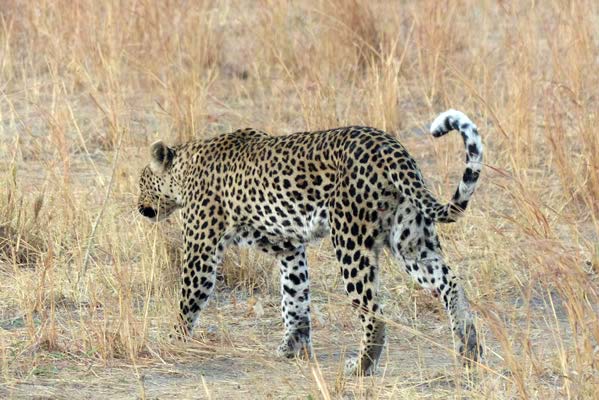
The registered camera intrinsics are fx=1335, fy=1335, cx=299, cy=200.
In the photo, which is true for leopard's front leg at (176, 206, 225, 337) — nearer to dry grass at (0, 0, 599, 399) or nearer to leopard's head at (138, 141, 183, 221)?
dry grass at (0, 0, 599, 399)

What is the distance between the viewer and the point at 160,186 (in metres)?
6.43

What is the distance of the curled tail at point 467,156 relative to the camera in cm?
496

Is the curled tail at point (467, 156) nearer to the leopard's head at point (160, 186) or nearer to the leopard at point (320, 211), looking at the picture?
the leopard at point (320, 211)

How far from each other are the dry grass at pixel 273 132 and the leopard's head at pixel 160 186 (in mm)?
184

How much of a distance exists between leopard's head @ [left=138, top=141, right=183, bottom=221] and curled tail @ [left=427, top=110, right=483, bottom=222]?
1.61m

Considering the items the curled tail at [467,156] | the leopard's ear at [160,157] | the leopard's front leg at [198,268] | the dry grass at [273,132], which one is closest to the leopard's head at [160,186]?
the leopard's ear at [160,157]

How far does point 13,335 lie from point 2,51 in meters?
4.99

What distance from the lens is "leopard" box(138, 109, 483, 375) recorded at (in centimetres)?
526

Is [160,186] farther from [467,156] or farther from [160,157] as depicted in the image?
[467,156]

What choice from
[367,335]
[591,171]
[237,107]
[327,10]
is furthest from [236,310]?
[327,10]

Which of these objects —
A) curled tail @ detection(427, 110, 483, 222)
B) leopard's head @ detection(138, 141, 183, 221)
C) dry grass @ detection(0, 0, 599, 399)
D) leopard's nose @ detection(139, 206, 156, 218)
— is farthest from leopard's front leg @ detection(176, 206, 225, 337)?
curled tail @ detection(427, 110, 483, 222)

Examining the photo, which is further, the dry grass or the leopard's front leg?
the leopard's front leg

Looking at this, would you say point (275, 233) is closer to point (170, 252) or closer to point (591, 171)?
point (170, 252)

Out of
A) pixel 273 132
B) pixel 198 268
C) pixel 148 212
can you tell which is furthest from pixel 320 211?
pixel 273 132
